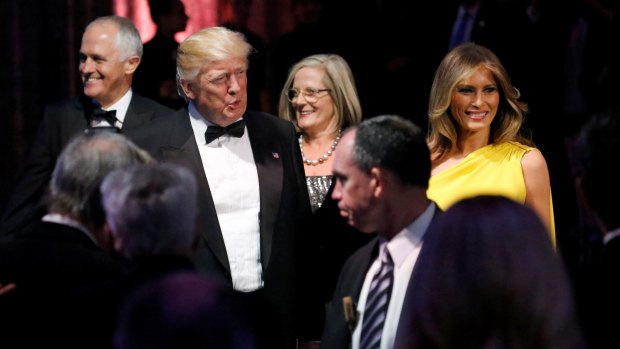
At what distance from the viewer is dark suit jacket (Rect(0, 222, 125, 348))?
2.75m

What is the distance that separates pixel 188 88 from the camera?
15.2 ft

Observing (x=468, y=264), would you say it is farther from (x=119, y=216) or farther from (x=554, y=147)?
(x=554, y=147)

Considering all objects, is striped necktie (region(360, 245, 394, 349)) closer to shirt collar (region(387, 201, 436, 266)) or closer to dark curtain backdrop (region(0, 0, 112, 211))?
shirt collar (region(387, 201, 436, 266))

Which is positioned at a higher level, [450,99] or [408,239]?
[450,99]

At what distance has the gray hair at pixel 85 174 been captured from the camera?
3072mm

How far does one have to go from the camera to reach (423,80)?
671 cm

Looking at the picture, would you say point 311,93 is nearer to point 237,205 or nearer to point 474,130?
point 474,130

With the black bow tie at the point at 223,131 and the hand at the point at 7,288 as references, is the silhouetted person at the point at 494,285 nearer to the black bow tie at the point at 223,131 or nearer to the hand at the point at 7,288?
the hand at the point at 7,288

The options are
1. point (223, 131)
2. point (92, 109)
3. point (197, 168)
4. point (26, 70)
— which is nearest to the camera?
point (197, 168)

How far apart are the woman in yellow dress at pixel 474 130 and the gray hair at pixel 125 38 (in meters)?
1.44

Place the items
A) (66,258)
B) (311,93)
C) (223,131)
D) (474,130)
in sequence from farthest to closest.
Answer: (311,93), (474,130), (223,131), (66,258)

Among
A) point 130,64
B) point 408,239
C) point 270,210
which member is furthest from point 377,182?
point 130,64

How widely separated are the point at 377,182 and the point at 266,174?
1.16 metres

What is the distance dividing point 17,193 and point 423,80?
274 cm
